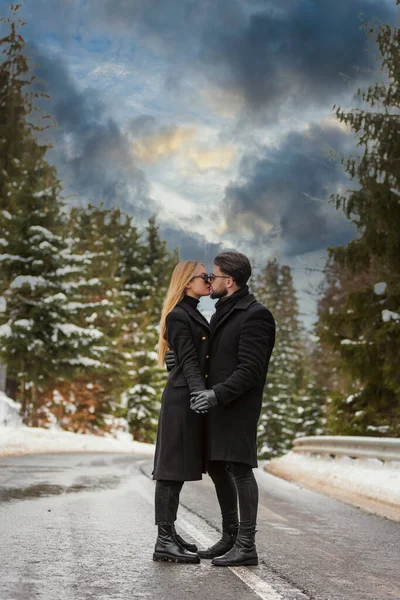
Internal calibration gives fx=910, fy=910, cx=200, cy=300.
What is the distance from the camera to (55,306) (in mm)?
35219

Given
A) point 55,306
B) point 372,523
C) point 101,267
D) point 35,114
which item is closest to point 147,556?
point 372,523

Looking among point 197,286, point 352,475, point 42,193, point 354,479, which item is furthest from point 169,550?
point 42,193

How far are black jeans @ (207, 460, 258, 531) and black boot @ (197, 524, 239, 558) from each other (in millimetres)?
36

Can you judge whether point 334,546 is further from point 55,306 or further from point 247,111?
point 247,111

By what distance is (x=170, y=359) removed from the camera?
22.1ft

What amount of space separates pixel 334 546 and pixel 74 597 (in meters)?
3.29

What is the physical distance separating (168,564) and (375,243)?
618 inches

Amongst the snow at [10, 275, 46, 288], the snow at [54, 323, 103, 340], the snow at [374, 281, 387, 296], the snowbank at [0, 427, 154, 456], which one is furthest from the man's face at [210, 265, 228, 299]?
the snow at [54, 323, 103, 340]

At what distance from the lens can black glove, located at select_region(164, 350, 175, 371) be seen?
22.0ft

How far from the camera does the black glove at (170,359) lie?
6719 mm

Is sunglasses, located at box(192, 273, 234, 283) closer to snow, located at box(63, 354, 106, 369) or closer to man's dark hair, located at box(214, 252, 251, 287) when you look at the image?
man's dark hair, located at box(214, 252, 251, 287)

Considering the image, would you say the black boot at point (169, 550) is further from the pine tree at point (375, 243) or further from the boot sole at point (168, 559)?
the pine tree at point (375, 243)

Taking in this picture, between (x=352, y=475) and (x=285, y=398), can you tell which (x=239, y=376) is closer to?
(x=352, y=475)

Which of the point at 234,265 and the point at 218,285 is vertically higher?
the point at 234,265
